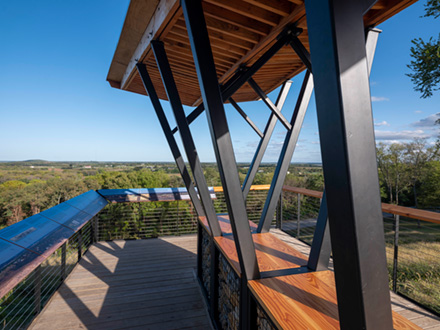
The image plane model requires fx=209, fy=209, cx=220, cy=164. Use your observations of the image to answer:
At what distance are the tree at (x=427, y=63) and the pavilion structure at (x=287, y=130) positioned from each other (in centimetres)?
524

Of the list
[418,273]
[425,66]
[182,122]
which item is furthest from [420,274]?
[182,122]

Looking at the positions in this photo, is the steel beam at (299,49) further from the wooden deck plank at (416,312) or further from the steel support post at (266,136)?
the wooden deck plank at (416,312)

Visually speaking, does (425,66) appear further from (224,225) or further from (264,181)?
(264,181)

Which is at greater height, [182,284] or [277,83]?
[277,83]

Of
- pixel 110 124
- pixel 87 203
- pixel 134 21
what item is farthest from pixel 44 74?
pixel 134 21

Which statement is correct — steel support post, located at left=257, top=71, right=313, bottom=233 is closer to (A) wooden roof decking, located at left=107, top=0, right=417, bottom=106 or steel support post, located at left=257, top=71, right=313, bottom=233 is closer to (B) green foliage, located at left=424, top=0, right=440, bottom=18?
(A) wooden roof decking, located at left=107, top=0, right=417, bottom=106

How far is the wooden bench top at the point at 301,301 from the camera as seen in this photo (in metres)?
0.86

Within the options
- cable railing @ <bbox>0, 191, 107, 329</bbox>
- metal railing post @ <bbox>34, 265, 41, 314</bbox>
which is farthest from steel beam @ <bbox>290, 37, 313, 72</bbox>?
metal railing post @ <bbox>34, 265, 41, 314</bbox>

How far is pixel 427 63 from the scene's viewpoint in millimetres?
5375

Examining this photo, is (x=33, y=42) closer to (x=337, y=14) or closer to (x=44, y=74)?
(x=44, y=74)

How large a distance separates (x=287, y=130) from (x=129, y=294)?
2.44 metres

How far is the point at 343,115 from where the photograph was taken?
49 centimetres

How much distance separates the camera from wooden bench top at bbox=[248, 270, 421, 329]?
2.81 feet

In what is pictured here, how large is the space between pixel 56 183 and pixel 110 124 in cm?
1130
